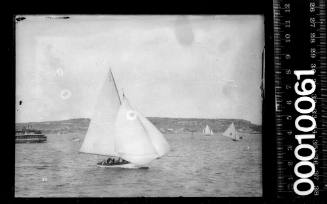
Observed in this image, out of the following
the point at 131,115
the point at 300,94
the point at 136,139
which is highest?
the point at 300,94

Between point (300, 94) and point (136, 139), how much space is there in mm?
895

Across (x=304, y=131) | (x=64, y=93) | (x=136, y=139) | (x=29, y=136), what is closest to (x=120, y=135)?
(x=136, y=139)

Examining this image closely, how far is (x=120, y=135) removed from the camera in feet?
8.23

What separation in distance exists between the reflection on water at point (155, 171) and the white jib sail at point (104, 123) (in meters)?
0.05

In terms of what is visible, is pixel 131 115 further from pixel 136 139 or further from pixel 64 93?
pixel 64 93

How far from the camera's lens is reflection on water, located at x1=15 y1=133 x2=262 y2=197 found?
2510mm

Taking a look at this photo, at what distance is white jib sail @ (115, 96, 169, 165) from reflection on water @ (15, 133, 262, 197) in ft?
0.17

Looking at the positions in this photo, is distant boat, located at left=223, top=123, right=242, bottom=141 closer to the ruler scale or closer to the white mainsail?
the white mainsail

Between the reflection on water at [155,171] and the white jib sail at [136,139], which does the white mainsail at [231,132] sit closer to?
the reflection on water at [155,171]

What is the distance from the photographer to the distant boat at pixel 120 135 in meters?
2.50

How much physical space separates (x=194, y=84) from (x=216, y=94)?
13cm

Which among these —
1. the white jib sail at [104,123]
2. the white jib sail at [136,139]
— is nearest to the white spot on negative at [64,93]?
the white jib sail at [104,123]

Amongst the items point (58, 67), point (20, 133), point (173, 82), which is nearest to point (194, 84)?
point (173, 82)

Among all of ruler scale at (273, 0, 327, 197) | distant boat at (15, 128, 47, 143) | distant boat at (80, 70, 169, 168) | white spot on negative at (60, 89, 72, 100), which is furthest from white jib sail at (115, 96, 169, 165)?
ruler scale at (273, 0, 327, 197)
